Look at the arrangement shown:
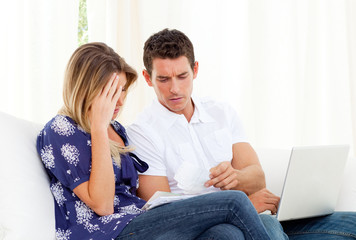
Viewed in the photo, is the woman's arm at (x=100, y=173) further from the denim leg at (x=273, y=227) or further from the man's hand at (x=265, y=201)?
the man's hand at (x=265, y=201)

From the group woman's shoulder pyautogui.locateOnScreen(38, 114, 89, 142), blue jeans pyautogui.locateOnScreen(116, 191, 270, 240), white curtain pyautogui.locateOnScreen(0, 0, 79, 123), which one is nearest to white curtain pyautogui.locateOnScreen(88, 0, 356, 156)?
white curtain pyautogui.locateOnScreen(0, 0, 79, 123)

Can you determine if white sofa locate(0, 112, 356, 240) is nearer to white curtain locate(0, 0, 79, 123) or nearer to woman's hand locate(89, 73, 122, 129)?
woman's hand locate(89, 73, 122, 129)

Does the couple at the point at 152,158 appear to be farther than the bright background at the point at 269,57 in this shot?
No

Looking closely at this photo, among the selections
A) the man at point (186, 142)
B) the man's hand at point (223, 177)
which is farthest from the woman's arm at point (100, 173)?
the man's hand at point (223, 177)

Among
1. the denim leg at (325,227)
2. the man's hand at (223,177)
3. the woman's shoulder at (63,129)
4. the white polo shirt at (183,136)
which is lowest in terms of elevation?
the denim leg at (325,227)

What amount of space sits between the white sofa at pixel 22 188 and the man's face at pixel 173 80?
569 millimetres

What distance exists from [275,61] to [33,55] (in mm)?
1627

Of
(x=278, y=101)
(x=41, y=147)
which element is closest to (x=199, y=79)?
(x=278, y=101)

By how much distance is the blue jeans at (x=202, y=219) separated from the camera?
A: 1.45 metres

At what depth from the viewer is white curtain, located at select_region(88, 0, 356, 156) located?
338 centimetres

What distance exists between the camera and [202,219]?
4.85ft

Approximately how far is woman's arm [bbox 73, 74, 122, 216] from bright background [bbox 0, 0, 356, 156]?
5.51ft

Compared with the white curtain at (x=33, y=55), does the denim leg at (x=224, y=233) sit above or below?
below

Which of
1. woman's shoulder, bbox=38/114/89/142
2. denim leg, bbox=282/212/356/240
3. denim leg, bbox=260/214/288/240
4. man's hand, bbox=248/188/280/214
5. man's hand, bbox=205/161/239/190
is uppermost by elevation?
woman's shoulder, bbox=38/114/89/142
